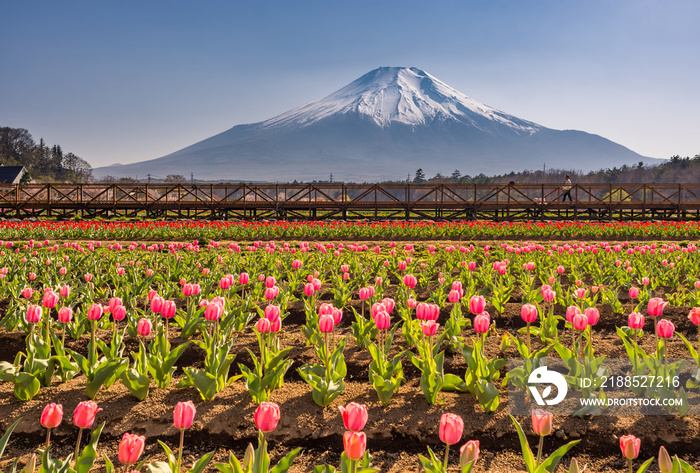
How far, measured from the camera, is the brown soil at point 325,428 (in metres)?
3.04

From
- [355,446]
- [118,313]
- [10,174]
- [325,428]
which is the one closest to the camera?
[355,446]

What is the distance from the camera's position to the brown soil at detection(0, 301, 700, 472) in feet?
9.97

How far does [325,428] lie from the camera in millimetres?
3332

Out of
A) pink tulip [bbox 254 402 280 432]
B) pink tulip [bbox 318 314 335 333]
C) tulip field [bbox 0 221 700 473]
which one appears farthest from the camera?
pink tulip [bbox 318 314 335 333]

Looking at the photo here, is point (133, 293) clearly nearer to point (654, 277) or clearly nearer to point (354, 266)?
point (354, 266)

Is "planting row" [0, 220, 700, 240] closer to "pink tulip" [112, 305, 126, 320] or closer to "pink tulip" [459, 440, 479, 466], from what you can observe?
"pink tulip" [112, 305, 126, 320]

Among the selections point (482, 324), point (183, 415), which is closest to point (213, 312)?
point (183, 415)

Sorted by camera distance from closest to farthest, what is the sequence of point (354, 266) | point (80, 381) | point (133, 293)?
point (80, 381), point (133, 293), point (354, 266)

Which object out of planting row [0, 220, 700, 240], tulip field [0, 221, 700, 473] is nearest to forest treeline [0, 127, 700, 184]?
planting row [0, 220, 700, 240]

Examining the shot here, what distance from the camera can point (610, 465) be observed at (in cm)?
290

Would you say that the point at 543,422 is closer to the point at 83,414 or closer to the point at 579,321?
the point at 579,321

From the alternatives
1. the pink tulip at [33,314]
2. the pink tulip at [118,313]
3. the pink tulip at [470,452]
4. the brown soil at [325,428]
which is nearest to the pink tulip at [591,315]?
the brown soil at [325,428]

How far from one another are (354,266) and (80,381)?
4.62 metres

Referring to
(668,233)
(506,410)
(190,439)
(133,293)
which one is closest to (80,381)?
(190,439)
